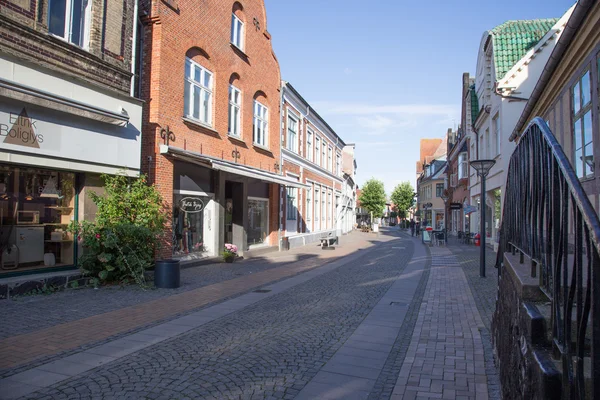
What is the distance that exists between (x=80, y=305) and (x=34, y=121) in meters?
3.59

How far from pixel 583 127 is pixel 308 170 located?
19.1 meters

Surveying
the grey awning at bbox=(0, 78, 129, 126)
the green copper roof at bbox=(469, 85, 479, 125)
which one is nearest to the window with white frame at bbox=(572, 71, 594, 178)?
the grey awning at bbox=(0, 78, 129, 126)

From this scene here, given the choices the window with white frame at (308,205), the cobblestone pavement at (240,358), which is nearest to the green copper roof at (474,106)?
the window with white frame at (308,205)

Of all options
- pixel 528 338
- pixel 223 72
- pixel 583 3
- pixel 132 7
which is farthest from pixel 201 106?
pixel 528 338

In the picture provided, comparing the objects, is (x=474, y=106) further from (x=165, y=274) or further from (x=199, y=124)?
(x=165, y=274)

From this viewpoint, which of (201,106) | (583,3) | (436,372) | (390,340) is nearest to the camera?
(436,372)

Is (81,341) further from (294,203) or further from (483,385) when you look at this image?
(294,203)

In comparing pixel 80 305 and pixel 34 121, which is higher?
pixel 34 121

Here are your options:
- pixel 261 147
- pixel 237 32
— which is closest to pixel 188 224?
pixel 261 147

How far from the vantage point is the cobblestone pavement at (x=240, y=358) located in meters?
4.14

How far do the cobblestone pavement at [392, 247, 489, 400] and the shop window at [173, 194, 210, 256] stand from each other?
774 centimetres

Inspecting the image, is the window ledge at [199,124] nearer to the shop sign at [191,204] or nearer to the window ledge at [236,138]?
the window ledge at [236,138]

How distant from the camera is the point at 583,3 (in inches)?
256

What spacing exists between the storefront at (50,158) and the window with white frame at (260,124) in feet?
26.7
